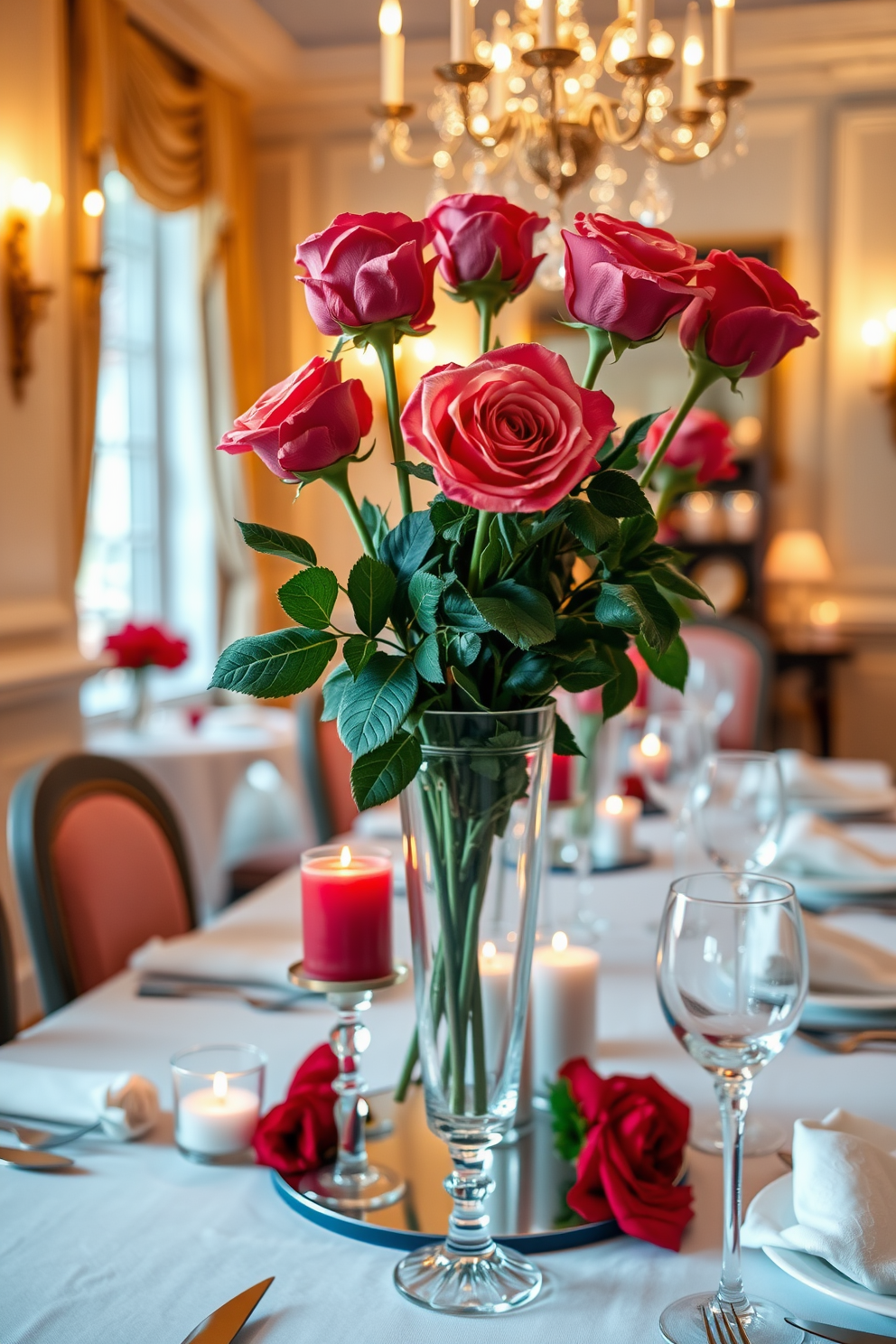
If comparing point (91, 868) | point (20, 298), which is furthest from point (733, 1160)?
point (20, 298)

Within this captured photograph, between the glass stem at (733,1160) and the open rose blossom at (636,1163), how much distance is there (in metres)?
0.10

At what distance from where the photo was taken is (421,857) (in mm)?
757

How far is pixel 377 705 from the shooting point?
0.70 meters

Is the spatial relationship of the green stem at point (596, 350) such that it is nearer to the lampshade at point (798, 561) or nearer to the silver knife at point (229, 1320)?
the silver knife at point (229, 1320)

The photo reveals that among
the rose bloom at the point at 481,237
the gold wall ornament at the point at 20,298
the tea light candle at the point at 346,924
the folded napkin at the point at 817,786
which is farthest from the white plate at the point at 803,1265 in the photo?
the gold wall ornament at the point at 20,298

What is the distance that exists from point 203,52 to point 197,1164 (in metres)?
4.66

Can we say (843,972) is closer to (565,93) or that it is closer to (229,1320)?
(229,1320)

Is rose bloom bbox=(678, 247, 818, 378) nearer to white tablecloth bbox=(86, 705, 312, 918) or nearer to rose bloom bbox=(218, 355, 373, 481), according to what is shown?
rose bloom bbox=(218, 355, 373, 481)

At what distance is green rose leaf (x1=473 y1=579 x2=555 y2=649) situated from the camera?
66cm

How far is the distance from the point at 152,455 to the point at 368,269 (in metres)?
4.57

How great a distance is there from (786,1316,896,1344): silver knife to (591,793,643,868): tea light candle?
1123 millimetres

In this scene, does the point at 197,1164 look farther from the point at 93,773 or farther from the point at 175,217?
the point at 175,217

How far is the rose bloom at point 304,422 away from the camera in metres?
0.70

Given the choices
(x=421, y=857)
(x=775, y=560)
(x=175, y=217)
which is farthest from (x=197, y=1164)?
(x=175, y=217)
